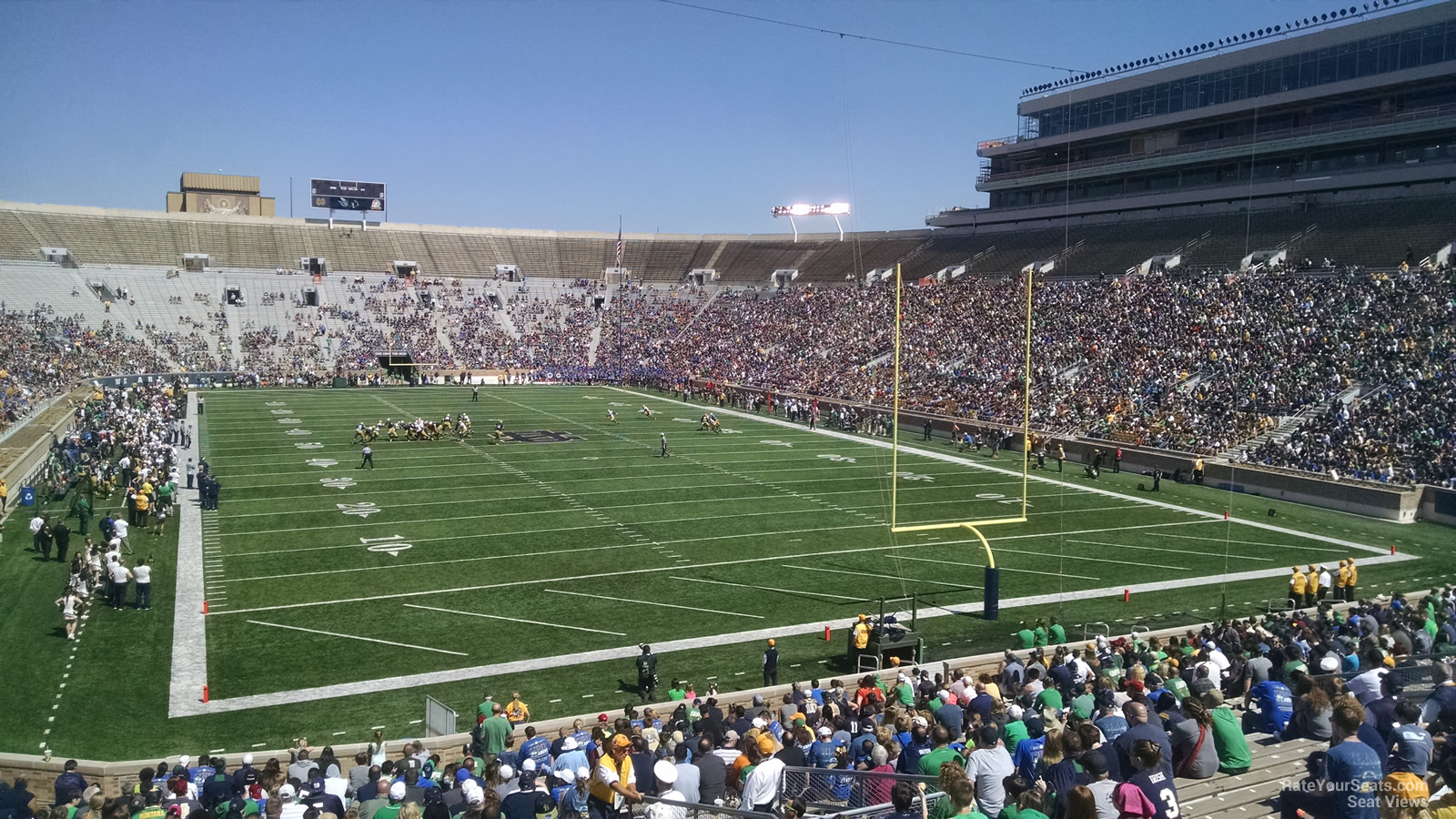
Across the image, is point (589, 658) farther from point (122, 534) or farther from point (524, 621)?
point (122, 534)

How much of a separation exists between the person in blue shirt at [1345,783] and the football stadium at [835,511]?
24 mm

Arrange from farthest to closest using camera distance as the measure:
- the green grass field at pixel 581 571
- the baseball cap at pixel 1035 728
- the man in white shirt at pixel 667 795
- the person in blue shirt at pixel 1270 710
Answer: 1. the green grass field at pixel 581 571
2. the person in blue shirt at pixel 1270 710
3. the baseball cap at pixel 1035 728
4. the man in white shirt at pixel 667 795

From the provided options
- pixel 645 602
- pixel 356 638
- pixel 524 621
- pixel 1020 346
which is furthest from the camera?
pixel 1020 346

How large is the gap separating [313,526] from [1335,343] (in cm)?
3047

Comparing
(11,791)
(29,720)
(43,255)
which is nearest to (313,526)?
(29,720)

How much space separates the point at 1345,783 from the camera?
5.39 m

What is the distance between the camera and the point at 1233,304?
38688 mm

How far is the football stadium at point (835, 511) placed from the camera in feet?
27.2

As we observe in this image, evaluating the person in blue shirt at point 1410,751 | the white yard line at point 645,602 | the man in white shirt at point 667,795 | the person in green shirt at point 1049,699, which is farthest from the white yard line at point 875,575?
the person in blue shirt at point 1410,751

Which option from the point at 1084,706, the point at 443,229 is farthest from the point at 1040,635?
the point at 443,229

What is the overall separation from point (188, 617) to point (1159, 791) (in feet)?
52.0

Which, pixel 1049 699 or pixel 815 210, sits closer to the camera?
pixel 1049 699

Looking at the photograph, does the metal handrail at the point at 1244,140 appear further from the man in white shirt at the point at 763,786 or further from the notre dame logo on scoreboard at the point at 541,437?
the man in white shirt at the point at 763,786

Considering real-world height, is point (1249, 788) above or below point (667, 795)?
above
